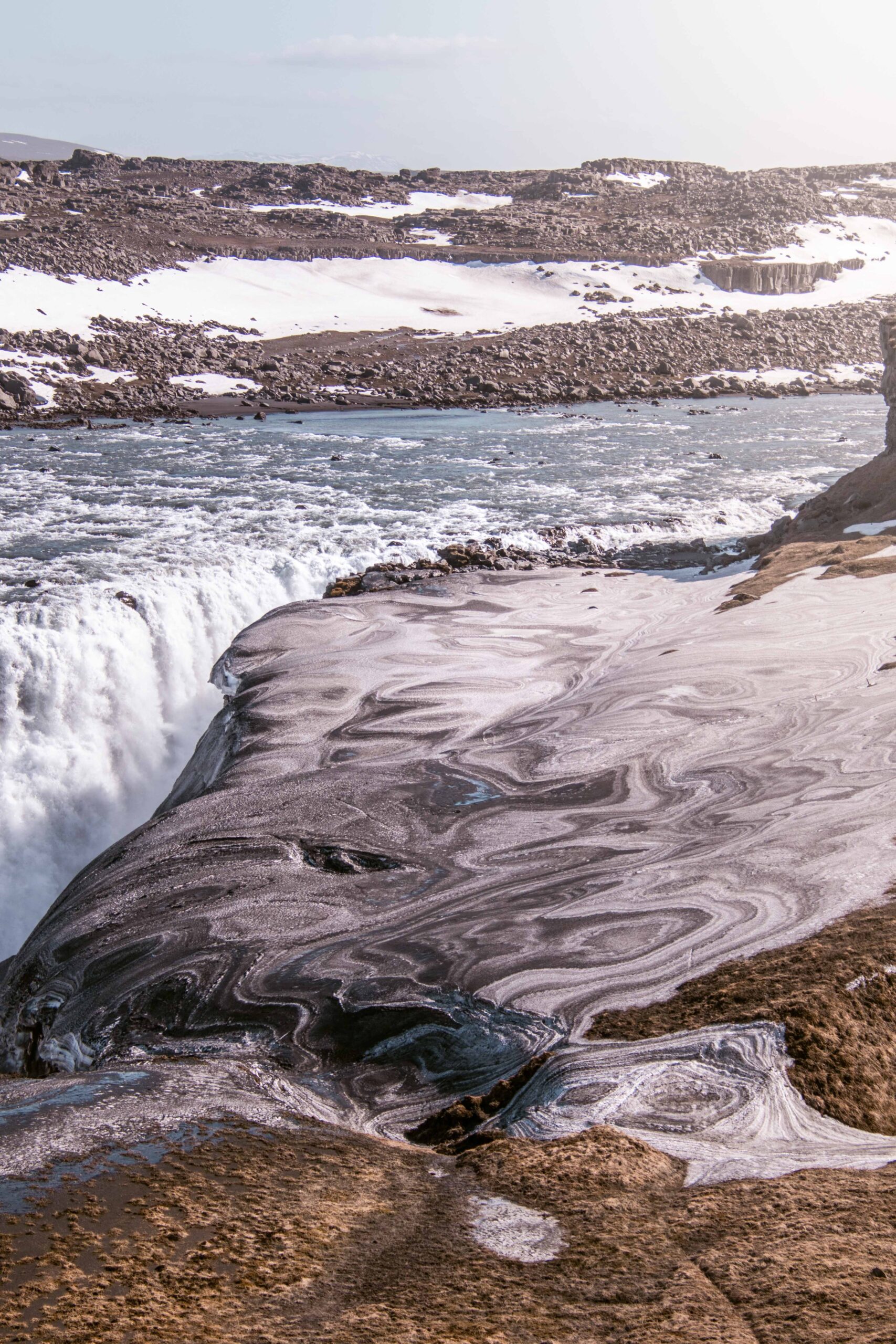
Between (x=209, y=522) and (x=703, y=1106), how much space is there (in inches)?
695

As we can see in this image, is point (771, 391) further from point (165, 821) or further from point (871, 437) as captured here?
point (165, 821)

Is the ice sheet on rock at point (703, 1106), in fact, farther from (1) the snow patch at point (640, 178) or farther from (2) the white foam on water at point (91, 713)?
(1) the snow patch at point (640, 178)

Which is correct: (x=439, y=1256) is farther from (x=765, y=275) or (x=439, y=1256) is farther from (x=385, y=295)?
(x=765, y=275)

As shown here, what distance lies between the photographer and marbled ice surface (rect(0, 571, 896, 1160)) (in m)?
7.17

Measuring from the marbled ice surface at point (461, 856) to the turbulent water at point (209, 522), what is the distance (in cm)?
217

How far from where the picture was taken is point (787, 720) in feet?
35.9

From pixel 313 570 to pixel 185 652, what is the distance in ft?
11.1

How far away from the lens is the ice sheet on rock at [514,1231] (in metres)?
4.36

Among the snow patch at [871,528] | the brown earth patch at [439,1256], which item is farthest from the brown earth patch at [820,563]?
the brown earth patch at [439,1256]

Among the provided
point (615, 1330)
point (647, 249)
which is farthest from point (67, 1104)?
point (647, 249)

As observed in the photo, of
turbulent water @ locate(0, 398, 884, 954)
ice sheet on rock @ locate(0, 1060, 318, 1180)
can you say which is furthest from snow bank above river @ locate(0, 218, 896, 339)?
ice sheet on rock @ locate(0, 1060, 318, 1180)

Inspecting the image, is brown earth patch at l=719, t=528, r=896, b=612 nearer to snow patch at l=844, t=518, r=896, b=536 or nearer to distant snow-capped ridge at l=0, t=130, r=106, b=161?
snow patch at l=844, t=518, r=896, b=536

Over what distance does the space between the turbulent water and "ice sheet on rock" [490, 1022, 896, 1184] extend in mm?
9109

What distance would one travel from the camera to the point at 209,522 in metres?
21.3
